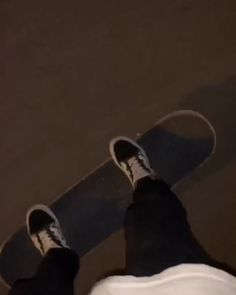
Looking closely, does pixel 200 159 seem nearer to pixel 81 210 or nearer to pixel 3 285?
pixel 81 210

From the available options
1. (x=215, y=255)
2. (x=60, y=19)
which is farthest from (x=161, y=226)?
(x=60, y=19)

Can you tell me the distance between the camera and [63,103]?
49.7 inches

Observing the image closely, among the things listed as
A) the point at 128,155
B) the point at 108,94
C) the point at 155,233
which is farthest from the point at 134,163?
the point at 155,233

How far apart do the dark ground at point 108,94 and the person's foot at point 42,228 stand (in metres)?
0.02

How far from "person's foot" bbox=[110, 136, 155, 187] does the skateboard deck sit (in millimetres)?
25

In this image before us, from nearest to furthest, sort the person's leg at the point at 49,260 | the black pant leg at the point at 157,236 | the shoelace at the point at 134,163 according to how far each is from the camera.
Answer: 1. the black pant leg at the point at 157,236
2. the person's leg at the point at 49,260
3. the shoelace at the point at 134,163

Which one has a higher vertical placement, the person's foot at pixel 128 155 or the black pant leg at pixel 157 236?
the person's foot at pixel 128 155

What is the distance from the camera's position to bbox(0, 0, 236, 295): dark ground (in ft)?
4.07

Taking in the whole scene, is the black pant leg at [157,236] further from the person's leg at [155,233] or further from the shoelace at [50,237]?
the shoelace at [50,237]

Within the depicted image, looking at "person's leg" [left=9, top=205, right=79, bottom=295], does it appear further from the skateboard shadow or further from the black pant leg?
the skateboard shadow

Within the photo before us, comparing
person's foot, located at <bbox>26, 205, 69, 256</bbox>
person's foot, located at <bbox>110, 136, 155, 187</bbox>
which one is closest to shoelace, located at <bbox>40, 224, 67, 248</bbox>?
person's foot, located at <bbox>26, 205, 69, 256</bbox>

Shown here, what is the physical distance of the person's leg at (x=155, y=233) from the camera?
912mm

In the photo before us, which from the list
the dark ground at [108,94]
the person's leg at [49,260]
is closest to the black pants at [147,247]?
the person's leg at [49,260]

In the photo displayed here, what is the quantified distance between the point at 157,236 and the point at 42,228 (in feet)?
1.16
